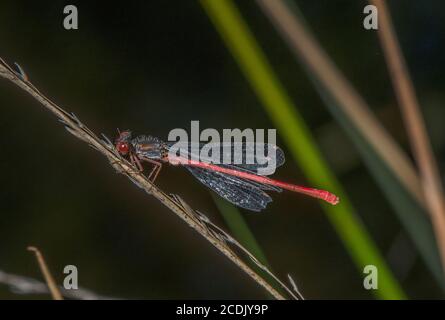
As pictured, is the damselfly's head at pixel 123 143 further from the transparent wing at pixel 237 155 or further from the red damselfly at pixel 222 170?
the transparent wing at pixel 237 155

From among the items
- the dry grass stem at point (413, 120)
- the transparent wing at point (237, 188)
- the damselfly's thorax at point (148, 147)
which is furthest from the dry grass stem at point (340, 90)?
the damselfly's thorax at point (148, 147)

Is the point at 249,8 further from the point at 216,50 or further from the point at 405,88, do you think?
the point at 405,88

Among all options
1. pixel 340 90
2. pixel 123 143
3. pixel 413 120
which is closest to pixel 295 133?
pixel 340 90

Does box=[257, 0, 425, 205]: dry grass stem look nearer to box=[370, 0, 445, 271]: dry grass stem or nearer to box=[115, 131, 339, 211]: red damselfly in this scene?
box=[370, 0, 445, 271]: dry grass stem

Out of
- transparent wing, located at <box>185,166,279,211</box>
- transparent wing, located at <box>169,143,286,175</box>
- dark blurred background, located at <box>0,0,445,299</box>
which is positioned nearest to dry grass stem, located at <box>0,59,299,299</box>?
transparent wing, located at <box>185,166,279,211</box>

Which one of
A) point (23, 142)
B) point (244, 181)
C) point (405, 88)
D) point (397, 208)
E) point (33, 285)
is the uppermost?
point (23, 142)

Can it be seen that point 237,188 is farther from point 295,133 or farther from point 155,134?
point 295,133

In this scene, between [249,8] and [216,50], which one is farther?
[216,50]

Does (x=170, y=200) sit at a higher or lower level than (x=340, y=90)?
lower

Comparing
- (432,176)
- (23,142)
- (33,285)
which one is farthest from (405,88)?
(23,142)
